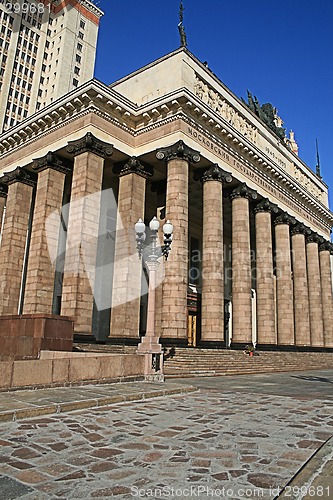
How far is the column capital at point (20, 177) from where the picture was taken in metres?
24.8

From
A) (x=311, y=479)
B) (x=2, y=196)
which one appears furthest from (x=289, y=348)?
(x=311, y=479)

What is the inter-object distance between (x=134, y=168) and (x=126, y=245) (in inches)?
174

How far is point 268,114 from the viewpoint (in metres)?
33.0

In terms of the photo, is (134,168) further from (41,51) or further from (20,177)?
(41,51)

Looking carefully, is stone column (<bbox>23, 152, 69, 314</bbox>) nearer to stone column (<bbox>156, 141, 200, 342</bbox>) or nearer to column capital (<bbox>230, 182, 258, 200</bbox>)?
stone column (<bbox>156, 141, 200, 342</bbox>)

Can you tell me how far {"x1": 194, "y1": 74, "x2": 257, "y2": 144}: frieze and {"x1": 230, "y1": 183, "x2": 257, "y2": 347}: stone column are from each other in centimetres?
478

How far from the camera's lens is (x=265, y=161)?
27688 mm

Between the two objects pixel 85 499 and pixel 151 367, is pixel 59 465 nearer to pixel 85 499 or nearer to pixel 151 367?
pixel 85 499

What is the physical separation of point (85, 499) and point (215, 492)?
3.70 feet

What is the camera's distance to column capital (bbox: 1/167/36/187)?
2475 cm

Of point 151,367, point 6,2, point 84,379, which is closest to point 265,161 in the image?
point 151,367

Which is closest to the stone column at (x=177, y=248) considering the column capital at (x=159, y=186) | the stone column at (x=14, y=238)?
the column capital at (x=159, y=186)

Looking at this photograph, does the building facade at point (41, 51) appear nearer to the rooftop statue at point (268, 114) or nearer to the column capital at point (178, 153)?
the rooftop statue at point (268, 114)

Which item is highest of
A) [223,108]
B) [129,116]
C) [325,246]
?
[223,108]
